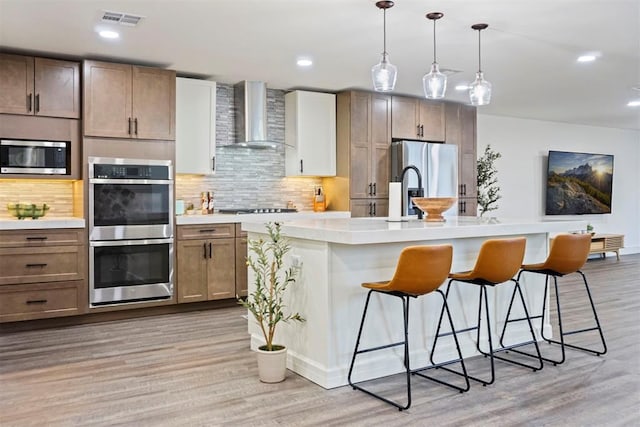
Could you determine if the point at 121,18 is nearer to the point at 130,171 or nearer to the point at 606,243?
the point at 130,171

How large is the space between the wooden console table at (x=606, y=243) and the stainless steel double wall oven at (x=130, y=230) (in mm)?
7609

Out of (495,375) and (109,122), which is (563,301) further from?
(109,122)

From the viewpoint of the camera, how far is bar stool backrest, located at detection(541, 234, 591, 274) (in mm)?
3783

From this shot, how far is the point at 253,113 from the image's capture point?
6246mm

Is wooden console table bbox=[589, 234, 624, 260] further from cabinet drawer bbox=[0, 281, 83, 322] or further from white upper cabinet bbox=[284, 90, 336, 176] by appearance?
cabinet drawer bbox=[0, 281, 83, 322]

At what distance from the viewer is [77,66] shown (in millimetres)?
5156

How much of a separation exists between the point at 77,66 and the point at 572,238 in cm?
453

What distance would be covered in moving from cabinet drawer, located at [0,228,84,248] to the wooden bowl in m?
3.11

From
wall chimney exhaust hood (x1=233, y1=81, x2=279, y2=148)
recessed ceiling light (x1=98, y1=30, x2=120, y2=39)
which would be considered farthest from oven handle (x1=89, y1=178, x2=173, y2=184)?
recessed ceiling light (x1=98, y1=30, x2=120, y2=39)

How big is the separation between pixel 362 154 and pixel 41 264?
147 inches

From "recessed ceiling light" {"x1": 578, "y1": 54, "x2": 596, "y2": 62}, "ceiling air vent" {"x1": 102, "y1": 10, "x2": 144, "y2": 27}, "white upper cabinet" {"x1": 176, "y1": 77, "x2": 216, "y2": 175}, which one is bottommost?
"white upper cabinet" {"x1": 176, "y1": 77, "x2": 216, "y2": 175}

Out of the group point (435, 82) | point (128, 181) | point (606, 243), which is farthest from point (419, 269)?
point (606, 243)

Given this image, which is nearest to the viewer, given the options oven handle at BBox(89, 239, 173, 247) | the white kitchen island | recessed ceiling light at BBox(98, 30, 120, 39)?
the white kitchen island

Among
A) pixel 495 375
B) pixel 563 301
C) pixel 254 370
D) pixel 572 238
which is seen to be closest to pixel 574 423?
pixel 495 375
